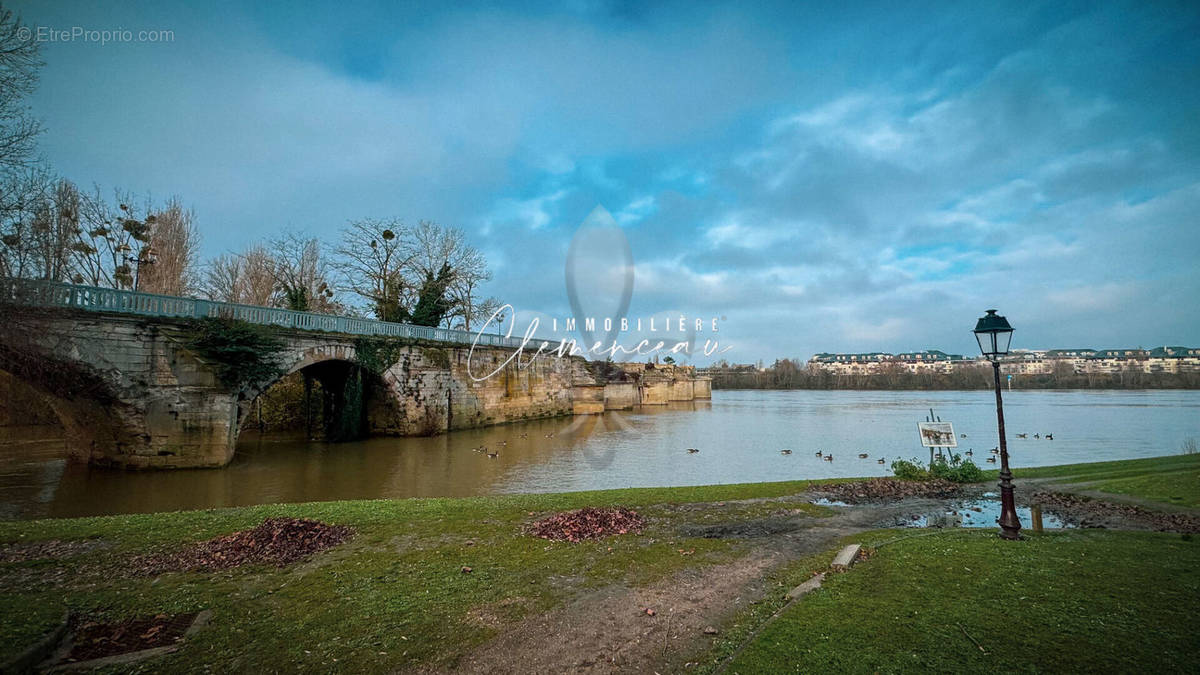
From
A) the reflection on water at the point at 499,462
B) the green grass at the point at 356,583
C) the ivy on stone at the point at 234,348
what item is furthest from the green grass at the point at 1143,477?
the ivy on stone at the point at 234,348

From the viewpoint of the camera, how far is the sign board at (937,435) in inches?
572

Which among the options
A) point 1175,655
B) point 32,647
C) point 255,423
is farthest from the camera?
point 255,423

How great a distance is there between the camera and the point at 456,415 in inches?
1208

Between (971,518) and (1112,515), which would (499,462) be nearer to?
(971,518)

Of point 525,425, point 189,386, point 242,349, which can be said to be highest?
point 242,349

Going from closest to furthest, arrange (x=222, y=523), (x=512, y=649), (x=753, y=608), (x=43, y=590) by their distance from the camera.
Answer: (x=512, y=649), (x=753, y=608), (x=43, y=590), (x=222, y=523)

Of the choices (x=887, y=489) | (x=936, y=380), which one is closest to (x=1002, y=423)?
(x=887, y=489)

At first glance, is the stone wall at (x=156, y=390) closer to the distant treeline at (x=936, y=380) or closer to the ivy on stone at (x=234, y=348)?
the ivy on stone at (x=234, y=348)

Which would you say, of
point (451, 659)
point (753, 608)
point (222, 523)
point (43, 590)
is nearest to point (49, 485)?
point (222, 523)

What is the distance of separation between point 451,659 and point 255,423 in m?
31.5

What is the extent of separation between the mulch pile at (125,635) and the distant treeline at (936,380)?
387 feet

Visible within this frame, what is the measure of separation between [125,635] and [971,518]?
1176cm

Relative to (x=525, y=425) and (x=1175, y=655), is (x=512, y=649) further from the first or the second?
(x=525, y=425)

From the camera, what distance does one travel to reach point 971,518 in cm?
931
